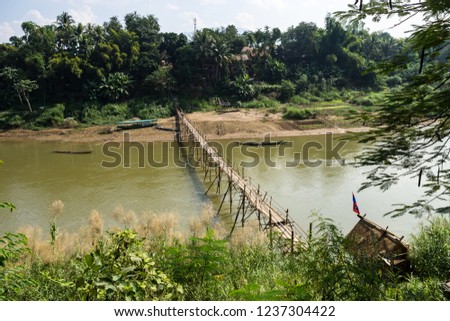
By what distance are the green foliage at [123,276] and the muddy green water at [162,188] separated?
8625 mm

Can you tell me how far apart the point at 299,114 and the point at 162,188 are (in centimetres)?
1848

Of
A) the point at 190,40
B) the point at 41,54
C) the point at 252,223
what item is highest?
the point at 190,40

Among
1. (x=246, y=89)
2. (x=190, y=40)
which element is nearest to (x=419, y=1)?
(x=246, y=89)

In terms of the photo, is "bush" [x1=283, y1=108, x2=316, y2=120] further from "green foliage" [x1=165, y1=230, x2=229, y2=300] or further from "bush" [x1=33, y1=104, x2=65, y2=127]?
"green foliage" [x1=165, y1=230, x2=229, y2=300]

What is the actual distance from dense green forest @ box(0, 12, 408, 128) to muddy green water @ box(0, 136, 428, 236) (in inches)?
389

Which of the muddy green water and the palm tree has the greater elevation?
the palm tree

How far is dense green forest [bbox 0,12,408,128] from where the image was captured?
3212 centimetres

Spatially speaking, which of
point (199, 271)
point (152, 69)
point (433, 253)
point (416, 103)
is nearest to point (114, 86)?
point (152, 69)

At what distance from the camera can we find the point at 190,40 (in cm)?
4081

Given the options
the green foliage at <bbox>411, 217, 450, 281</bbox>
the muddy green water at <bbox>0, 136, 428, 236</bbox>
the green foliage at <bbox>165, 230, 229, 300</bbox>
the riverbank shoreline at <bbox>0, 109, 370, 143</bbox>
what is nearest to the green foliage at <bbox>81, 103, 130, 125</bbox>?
the riverbank shoreline at <bbox>0, 109, 370, 143</bbox>

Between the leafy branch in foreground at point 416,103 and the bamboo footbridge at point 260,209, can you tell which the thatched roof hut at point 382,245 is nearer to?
the bamboo footbridge at point 260,209

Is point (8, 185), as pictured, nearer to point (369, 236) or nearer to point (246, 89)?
point (369, 236)

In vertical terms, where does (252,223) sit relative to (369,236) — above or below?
below
